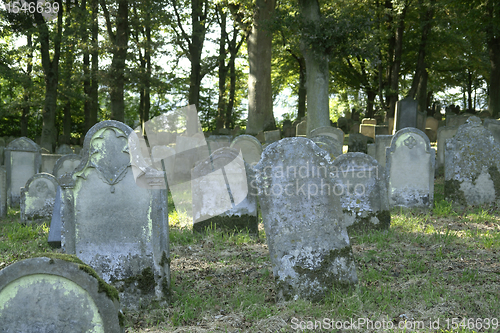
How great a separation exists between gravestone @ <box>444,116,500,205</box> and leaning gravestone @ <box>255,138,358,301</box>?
4.85 metres

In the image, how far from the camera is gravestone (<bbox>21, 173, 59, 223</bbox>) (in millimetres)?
8008

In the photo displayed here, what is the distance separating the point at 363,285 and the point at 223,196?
2999mm

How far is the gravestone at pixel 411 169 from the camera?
8.08 meters

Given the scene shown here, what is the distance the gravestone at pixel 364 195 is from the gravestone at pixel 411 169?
1.92 metres

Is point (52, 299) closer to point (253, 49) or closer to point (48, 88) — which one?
point (253, 49)

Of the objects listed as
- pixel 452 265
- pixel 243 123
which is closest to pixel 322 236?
pixel 452 265

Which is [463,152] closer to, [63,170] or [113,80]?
[63,170]

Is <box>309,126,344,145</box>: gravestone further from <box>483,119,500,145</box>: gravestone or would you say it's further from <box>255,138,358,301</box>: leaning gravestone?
<box>255,138,358,301</box>: leaning gravestone

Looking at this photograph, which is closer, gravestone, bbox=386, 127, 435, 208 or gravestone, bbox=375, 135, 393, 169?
gravestone, bbox=386, 127, 435, 208

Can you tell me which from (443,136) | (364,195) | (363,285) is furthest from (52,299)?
(443,136)

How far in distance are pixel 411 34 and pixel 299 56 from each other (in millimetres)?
6133

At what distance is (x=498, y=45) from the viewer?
19.2 m

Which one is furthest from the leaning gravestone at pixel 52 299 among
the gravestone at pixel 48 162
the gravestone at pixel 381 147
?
the gravestone at pixel 48 162

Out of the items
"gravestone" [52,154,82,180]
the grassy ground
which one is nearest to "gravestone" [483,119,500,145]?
the grassy ground
